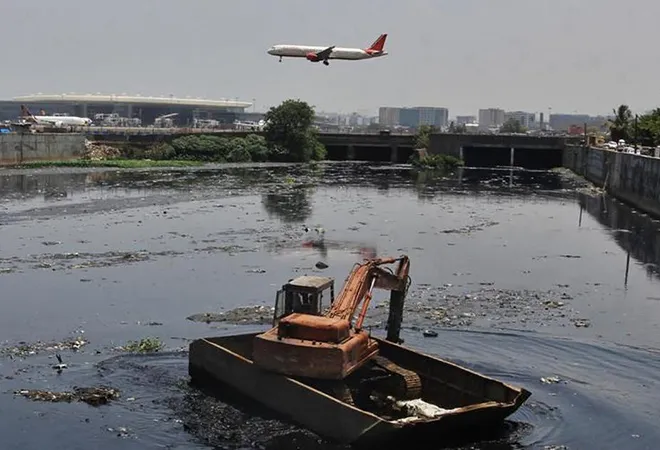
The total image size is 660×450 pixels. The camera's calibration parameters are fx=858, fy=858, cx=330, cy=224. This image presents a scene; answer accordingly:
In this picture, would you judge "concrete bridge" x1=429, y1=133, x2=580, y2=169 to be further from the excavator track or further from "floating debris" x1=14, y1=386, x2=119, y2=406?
"floating debris" x1=14, y1=386, x2=119, y2=406

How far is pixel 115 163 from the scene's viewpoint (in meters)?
93.4

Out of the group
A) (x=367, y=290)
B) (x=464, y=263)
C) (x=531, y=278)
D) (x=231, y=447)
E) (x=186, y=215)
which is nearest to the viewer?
(x=231, y=447)

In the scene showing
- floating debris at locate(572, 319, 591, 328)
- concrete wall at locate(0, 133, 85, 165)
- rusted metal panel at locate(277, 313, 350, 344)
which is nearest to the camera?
rusted metal panel at locate(277, 313, 350, 344)

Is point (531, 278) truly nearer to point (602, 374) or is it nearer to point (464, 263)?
point (464, 263)

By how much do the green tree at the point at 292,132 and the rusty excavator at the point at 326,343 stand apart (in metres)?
92.9

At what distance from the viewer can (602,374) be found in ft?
65.3

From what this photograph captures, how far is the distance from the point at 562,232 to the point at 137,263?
77.3 ft

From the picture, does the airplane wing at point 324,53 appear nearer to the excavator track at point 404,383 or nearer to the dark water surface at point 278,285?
the dark water surface at point 278,285

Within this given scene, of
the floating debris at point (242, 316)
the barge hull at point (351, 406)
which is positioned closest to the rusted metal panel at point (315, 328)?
the barge hull at point (351, 406)

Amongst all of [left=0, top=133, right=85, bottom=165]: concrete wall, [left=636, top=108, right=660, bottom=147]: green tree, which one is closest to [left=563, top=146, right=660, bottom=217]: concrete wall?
[left=636, top=108, right=660, bottom=147]: green tree

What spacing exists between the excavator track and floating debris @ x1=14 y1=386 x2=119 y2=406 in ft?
18.4

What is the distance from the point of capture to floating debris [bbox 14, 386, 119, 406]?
56.6 feet

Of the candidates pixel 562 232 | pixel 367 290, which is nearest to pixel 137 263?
pixel 367 290

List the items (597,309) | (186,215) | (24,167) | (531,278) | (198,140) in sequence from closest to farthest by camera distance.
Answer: (597,309)
(531,278)
(186,215)
(24,167)
(198,140)
